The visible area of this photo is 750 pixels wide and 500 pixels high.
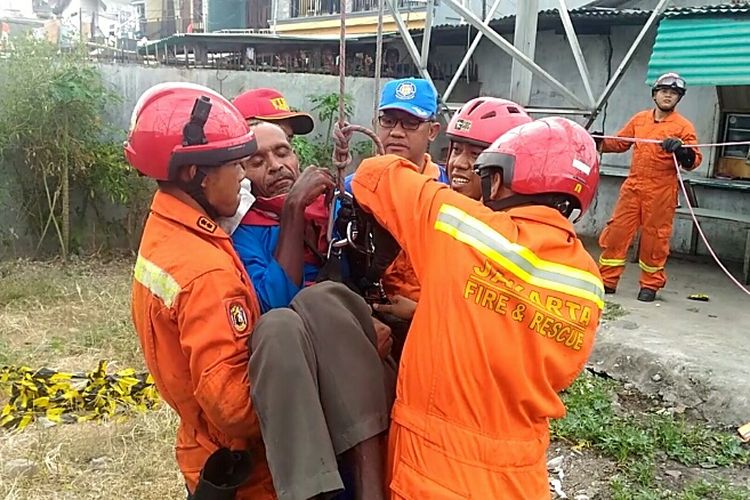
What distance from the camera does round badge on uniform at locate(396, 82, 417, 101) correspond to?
9.78 feet

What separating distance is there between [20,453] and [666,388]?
4278 millimetres

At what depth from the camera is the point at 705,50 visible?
706cm

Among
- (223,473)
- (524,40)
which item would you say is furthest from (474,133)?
(524,40)

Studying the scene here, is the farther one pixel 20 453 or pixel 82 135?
pixel 82 135

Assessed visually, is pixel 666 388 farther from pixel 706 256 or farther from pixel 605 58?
pixel 605 58

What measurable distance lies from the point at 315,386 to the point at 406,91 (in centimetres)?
173

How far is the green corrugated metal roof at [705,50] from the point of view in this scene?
6805mm

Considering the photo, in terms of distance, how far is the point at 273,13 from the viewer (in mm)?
15648

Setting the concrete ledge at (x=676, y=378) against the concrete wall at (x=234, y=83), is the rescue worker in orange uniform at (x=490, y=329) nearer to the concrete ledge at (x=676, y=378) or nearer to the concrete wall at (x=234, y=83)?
the concrete ledge at (x=676, y=378)

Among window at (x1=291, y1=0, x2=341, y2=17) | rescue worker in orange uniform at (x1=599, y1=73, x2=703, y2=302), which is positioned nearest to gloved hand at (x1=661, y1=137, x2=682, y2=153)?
rescue worker in orange uniform at (x1=599, y1=73, x2=703, y2=302)

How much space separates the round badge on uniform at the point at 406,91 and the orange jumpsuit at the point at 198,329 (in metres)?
1.36

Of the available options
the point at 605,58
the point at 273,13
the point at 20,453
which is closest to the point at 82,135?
the point at 20,453

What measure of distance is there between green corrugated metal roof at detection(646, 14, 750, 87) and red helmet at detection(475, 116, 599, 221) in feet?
19.0

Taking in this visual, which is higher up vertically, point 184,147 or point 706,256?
point 184,147
